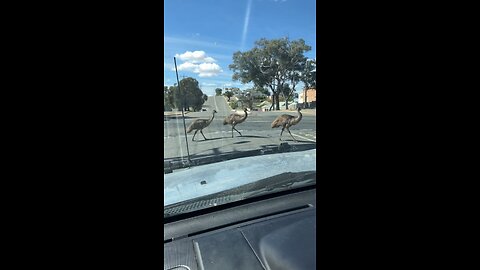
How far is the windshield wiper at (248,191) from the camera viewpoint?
1.99 m

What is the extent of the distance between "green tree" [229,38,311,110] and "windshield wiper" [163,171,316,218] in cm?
66

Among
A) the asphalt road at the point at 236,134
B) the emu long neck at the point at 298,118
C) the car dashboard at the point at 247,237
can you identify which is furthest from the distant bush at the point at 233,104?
the car dashboard at the point at 247,237

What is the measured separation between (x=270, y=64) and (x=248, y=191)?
1.03 meters

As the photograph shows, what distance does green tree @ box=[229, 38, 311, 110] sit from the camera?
2273 millimetres

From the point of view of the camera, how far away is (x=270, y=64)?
2404 millimetres

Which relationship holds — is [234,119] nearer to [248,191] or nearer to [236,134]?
[236,134]

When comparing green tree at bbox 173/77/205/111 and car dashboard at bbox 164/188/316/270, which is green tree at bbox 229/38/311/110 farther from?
car dashboard at bbox 164/188/316/270

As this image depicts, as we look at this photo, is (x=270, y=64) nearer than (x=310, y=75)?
No

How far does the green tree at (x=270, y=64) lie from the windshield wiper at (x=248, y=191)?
25.9 inches

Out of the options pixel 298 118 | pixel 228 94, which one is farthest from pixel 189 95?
pixel 298 118
